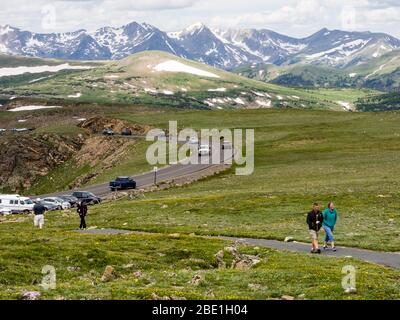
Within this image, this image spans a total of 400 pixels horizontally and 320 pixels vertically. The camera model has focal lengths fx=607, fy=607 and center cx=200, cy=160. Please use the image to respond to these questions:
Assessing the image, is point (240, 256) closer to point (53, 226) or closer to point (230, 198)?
point (53, 226)

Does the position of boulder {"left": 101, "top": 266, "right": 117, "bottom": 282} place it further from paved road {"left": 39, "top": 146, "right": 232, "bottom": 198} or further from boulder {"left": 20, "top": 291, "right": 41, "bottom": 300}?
paved road {"left": 39, "top": 146, "right": 232, "bottom": 198}

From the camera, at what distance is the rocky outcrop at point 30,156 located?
151 m

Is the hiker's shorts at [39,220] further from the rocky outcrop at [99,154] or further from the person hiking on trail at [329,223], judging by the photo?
the rocky outcrop at [99,154]

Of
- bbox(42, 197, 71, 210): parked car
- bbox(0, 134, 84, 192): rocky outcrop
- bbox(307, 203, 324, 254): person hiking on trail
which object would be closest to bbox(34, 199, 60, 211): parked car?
bbox(42, 197, 71, 210): parked car

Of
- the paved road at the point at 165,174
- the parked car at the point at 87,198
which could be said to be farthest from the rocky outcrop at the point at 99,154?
the parked car at the point at 87,198

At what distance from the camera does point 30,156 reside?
157 metres

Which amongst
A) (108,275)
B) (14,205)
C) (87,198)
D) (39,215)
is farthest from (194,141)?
(108,275)

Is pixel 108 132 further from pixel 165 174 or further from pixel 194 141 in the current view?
pixel 165 174

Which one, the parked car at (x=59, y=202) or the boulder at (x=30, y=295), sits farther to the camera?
the parked car at (x=59, y=202)

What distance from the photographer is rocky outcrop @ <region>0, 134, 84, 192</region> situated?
151 m

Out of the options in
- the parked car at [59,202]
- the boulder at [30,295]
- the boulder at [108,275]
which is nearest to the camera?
the boulder at [30,295]

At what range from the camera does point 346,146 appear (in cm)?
13725

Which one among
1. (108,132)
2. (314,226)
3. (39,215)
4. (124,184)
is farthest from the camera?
(108,132)
